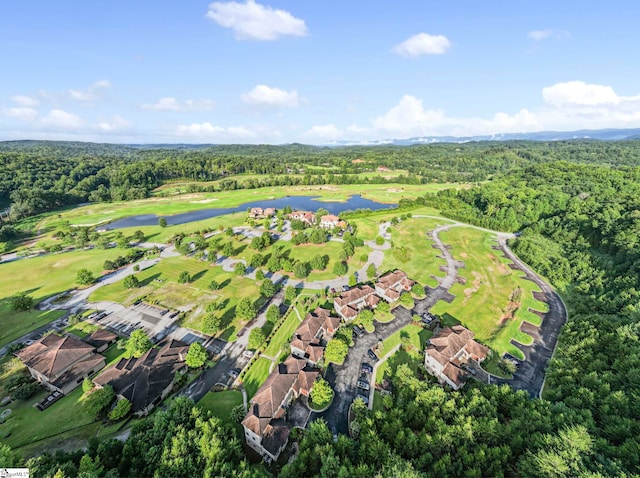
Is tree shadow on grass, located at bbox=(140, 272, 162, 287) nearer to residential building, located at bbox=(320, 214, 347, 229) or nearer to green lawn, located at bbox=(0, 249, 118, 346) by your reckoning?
green lawn, located at bbox=(0, 249, 118, 346)

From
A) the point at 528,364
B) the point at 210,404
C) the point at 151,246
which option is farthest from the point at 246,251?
the point at 528,364

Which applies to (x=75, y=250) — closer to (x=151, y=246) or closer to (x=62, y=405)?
(x=151, y=246)

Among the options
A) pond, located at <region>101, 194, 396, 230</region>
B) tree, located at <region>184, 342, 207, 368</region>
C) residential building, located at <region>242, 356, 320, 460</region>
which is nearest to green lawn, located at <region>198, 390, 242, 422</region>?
residential building, located at <region>242, 356, 320, 460</region>

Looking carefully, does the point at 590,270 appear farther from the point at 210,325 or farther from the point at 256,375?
the point at 210,325

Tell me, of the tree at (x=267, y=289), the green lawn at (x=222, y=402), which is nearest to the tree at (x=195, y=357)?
the green lawn at (x=222, y=402)

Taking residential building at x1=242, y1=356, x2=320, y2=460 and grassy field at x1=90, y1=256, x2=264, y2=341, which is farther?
grassy field at x1=90, y1=256, x2=264, y2=341

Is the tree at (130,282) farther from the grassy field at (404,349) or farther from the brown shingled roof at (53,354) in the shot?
the grassy field at (404,349)
